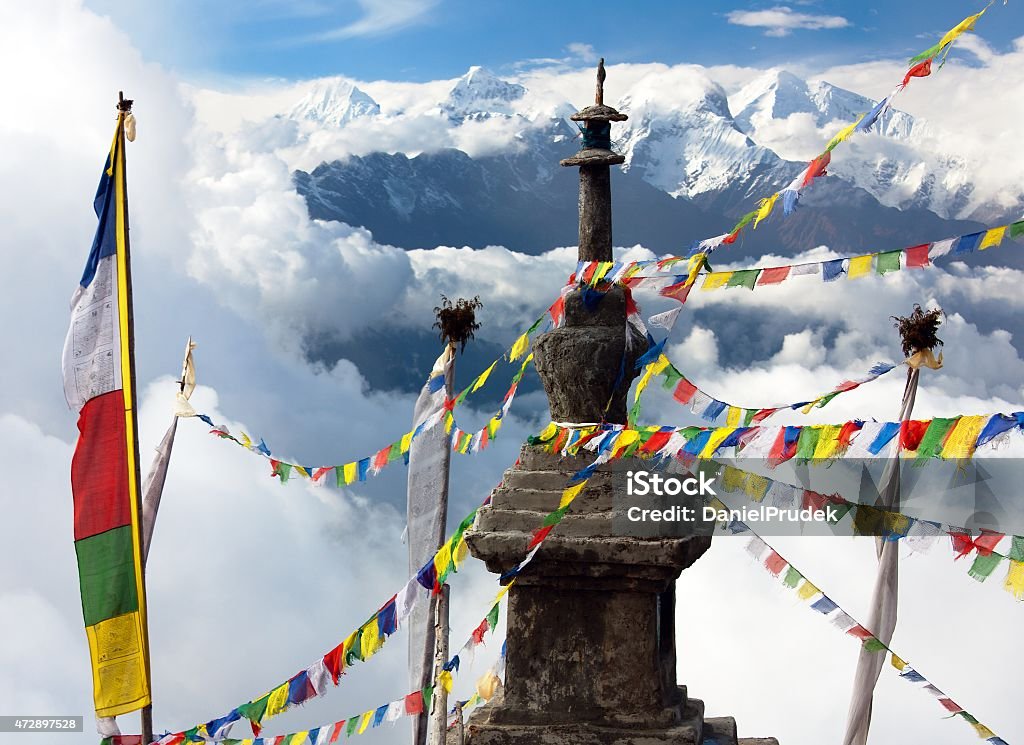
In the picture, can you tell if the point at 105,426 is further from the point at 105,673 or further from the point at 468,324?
the point at 468,324

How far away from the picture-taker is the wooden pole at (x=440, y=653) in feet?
29.9

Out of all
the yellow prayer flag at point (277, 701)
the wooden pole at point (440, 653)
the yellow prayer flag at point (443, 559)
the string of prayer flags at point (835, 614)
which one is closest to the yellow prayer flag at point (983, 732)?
the string of prayer flags at point (835, 614)

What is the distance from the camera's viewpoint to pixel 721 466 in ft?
21.2

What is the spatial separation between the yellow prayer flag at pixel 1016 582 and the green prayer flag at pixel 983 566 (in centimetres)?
14

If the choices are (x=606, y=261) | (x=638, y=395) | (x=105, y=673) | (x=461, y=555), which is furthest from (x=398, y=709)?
(x=606, y=261)

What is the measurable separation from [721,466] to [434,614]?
155 inches

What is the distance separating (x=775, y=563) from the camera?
6.58 m

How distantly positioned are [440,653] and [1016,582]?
499cm

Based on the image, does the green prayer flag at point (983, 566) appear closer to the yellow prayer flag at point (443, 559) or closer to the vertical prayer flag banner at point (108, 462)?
the yellow prayer flag at point (443, 559)

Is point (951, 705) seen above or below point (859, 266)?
below

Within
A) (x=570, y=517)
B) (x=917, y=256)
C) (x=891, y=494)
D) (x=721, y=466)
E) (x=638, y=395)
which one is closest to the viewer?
(x=917, y=256)

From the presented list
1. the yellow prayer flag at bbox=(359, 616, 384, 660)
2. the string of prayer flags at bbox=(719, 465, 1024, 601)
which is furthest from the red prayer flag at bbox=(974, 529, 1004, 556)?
the yellow prayer flag at bbox=(359, 616, 384, 660)

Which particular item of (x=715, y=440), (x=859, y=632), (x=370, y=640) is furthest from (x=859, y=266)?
(x=370, y=640)

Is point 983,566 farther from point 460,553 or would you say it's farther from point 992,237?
point 460,553
